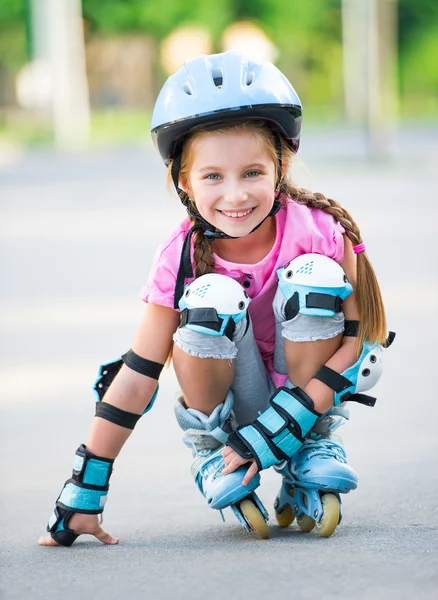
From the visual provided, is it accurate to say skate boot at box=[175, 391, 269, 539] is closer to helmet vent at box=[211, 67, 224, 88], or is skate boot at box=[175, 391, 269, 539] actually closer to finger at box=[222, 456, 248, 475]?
finger at box=[222, 456, 248, 475]

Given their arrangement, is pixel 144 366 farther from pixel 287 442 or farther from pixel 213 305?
pixel 287 442

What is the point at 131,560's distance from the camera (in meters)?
2.84

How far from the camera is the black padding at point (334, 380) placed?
3125 mm

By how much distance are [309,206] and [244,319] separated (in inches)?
16.3

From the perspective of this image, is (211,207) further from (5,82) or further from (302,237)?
(5,82)

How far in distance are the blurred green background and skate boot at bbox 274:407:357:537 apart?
36.8 metres

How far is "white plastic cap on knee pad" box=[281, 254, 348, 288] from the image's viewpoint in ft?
10.2

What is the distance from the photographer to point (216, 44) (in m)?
43.8

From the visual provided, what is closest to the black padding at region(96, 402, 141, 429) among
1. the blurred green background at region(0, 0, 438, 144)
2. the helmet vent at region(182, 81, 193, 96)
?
the helmet vent at region(182, 81, 193, 96)

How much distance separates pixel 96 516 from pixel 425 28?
44172 millimetres

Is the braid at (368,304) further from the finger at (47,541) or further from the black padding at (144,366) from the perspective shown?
the finger at (47,541)

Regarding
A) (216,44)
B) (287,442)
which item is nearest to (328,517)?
(287,442)

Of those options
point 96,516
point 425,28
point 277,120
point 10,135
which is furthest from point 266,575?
point 425,28

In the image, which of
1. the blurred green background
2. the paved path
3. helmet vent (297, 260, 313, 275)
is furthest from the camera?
the blurred green background
